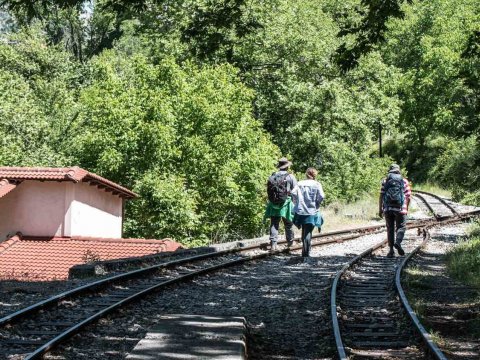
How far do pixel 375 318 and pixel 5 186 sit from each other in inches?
767

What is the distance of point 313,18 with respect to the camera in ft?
165

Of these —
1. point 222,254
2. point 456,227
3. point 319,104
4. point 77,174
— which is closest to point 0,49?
point 319,104

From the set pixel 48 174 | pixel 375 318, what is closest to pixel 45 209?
pixel 48 174

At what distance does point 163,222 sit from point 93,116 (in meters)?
7.33

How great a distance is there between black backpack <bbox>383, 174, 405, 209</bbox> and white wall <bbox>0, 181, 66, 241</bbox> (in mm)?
14812

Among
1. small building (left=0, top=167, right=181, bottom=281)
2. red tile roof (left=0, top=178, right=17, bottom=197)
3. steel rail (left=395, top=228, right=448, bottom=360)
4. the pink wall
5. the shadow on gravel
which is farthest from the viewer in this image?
the pink wall

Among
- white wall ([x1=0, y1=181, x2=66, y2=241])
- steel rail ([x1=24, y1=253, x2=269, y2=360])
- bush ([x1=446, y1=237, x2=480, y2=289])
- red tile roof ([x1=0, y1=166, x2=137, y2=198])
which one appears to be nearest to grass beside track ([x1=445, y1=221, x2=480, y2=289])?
bush ([x1=446, y1=237, x2=480, y2=289])

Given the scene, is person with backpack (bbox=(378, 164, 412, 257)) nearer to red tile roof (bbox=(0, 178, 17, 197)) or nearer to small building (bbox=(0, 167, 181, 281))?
small building (bbox=(0, 167, 181, 281))

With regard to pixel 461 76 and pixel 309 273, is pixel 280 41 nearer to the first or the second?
pixel 461 76

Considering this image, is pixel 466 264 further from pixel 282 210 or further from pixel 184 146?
pixel 184 146

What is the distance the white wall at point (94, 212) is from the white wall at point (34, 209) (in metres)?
0.54

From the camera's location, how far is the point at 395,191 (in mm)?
15633

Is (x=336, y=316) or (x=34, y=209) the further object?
(x=34, y=209)

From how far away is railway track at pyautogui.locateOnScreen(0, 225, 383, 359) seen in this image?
24.4 ft
